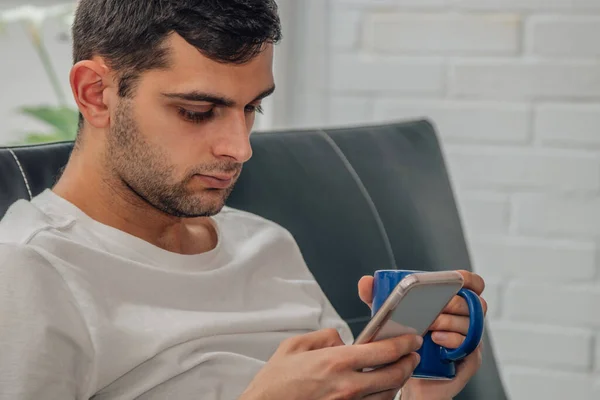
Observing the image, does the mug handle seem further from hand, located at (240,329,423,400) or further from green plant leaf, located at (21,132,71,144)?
green plant leaf, located at (21,132,71,144)

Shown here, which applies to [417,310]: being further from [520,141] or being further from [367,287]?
[520,141]

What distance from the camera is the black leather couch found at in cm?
149

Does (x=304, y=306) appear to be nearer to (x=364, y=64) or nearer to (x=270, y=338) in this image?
(x=270, y=338)

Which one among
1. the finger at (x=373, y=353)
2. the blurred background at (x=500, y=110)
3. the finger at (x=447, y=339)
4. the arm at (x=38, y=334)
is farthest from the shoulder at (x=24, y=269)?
the blurred background at (x=500, y=110)

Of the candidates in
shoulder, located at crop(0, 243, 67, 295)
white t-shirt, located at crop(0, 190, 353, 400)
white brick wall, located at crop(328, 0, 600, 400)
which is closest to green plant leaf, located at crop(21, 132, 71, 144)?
white brick wall, located at crop(328, 0, 600, 400)

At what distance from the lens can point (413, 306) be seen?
0.97 meters

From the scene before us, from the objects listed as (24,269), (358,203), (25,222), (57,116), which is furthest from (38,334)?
(57,116)

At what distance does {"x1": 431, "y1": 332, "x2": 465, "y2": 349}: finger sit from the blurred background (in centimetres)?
108

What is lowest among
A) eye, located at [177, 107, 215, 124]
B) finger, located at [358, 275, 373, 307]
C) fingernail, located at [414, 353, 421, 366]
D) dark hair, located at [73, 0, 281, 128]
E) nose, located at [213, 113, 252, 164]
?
fingernail, located at [414, 353, 421, 366]

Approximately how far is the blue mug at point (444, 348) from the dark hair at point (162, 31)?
32 centimetres

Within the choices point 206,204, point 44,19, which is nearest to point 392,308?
point 206,204

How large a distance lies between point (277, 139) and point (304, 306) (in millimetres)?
309

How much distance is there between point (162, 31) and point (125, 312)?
32 cm

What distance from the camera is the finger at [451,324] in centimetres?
111
